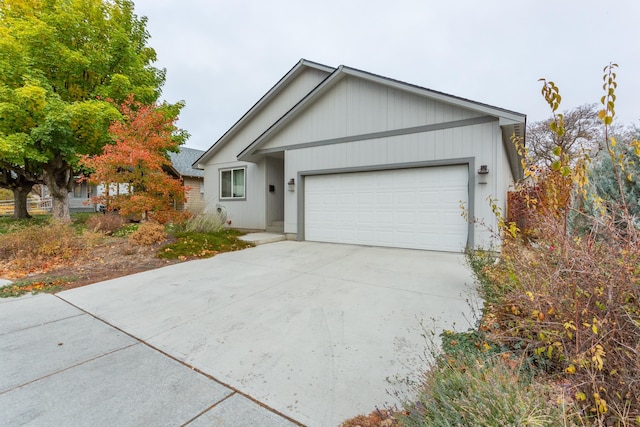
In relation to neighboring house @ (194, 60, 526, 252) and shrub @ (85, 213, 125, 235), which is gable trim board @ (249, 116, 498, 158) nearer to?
neighboring house @ (194, 60, 526, 252)

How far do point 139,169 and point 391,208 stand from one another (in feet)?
25.7

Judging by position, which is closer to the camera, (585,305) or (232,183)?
(585,305)

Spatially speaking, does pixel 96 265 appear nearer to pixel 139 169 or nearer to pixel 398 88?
pixel 139 169

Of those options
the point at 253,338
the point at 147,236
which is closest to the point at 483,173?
the point at 253,338

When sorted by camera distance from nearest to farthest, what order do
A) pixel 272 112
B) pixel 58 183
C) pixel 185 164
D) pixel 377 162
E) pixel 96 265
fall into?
pixel 96 265
pixel 377 162
pixel 272 112
pixel 58 183
pixel 185 164

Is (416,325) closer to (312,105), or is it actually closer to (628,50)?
(312,105)

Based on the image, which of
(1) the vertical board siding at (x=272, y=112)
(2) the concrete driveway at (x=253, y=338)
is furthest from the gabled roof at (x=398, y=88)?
(2) the concrete driveway at (x=253, y=338)

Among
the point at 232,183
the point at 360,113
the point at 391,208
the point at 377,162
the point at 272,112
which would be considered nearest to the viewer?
the point at 391,208

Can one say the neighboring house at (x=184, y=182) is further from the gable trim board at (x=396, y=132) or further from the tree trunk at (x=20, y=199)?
the gable trim board at (x=396, y=132)

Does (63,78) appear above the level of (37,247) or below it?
above

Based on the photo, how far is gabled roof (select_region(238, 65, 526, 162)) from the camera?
20.1ft

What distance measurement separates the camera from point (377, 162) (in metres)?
8.03

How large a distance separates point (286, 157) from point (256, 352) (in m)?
7.88

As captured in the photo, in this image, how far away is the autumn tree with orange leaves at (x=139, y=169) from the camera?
322 inches
